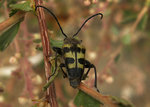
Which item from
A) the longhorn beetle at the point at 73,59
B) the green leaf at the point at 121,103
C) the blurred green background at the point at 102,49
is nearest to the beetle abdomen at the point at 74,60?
→ the longhorn beetle at the point at 73,59

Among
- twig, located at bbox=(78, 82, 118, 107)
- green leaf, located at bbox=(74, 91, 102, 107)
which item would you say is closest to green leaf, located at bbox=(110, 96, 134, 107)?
twig, located at bbox=(78, 82, 118, 107)

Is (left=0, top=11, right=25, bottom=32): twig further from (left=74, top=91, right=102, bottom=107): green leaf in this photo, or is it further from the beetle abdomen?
(left=74, top=91, right=102, bottom=107): green leaf

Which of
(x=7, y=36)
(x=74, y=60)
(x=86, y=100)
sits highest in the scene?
(x=7, y=36)

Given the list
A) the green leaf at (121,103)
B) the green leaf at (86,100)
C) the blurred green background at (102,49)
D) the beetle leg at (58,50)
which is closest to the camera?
the green leaf at (121,103)

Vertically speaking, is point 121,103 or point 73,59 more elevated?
point 73,59

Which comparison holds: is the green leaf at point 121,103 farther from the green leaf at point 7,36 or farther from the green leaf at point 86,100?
the green leaf at point 7,36

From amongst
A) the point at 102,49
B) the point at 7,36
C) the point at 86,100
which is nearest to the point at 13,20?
the point at 7,36

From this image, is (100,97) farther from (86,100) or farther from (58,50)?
(58,50)
